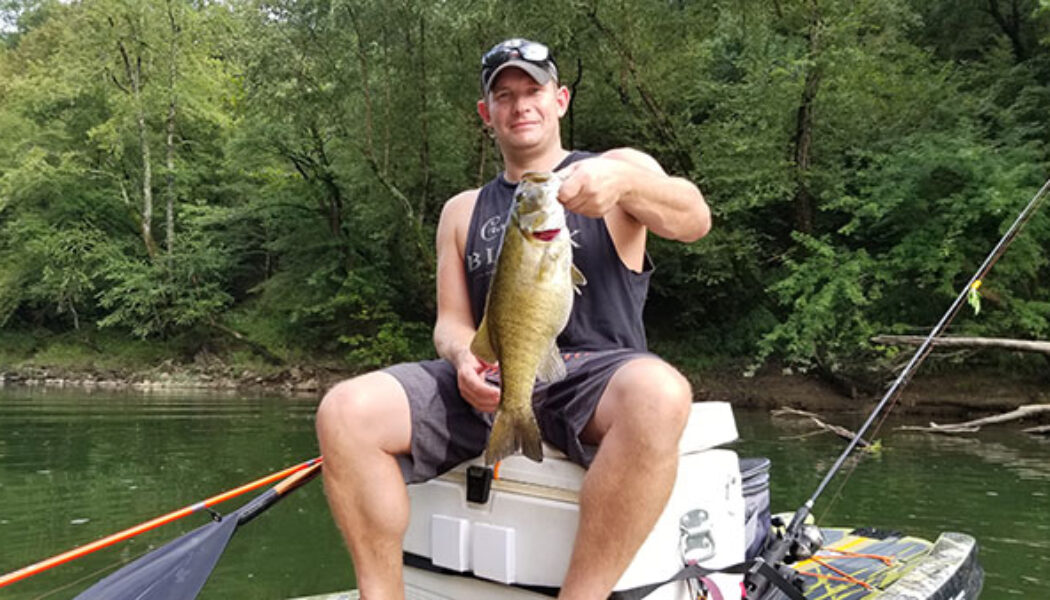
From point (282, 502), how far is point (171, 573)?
171 inches

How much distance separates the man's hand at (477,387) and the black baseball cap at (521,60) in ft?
2.89

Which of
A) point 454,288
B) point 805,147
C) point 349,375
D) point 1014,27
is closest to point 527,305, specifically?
point 454,288

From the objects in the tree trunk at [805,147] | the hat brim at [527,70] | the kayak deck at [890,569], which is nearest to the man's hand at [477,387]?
the hat brim at [527,70]

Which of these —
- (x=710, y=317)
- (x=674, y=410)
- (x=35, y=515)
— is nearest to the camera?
(x=674, y=410)

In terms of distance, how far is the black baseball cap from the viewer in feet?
8.19

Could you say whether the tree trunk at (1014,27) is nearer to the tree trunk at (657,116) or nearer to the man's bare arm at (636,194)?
the tree trunk at (657,116)

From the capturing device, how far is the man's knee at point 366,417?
2.12 metres

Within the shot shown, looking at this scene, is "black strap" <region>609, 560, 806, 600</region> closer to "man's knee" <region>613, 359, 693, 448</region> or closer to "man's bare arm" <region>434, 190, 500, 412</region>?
"man's knee" <region>613, 359, 693, 448</region>

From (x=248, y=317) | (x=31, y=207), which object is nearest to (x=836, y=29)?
(x=248, y=317)

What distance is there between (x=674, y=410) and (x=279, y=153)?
21.0m

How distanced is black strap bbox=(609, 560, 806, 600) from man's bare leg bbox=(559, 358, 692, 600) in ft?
0.42

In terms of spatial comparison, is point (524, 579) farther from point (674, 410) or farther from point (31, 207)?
point (31, 207)

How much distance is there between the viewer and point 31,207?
985 inches

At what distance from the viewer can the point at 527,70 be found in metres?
2.51
